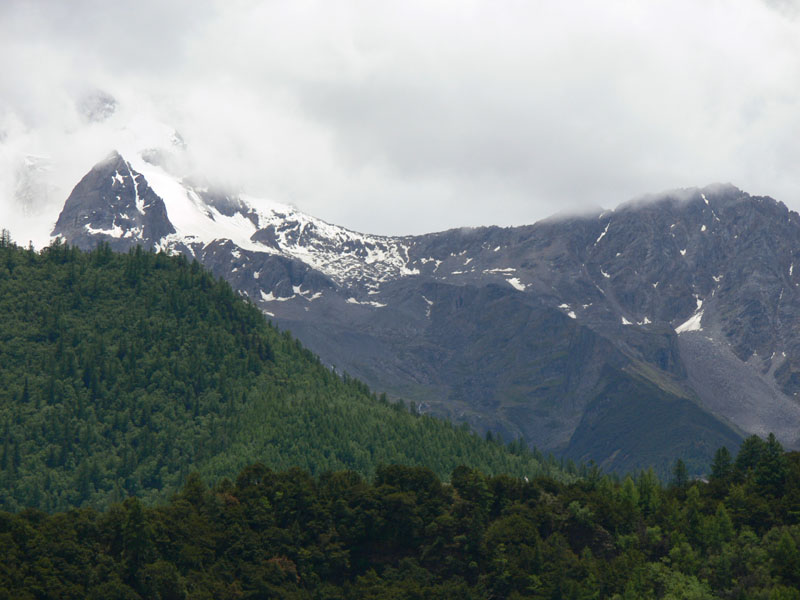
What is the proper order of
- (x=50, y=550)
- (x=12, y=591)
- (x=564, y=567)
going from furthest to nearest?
(x=564, y=567) → (x=50, y=550) → (x=12, y=591)

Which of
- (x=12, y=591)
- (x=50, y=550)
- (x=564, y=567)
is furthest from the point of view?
(x=564, y=567)

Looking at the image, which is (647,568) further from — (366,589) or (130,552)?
(130,552)

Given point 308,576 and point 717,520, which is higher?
point 717,520

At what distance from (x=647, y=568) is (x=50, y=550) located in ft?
288

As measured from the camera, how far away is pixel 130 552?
Answer: 185375mm

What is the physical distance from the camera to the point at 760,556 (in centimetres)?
18462

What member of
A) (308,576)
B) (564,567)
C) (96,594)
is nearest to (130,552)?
(96,594)

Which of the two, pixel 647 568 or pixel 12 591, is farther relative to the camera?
pixel 647 568

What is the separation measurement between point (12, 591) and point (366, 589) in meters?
54.0

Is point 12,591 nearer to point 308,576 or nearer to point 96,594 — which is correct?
point 96,594

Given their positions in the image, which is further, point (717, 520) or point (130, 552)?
→ point (717, 520)

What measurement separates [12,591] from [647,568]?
300ft

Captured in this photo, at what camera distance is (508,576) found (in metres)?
195

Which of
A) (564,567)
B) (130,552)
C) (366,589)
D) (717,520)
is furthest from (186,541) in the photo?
(717,520)
